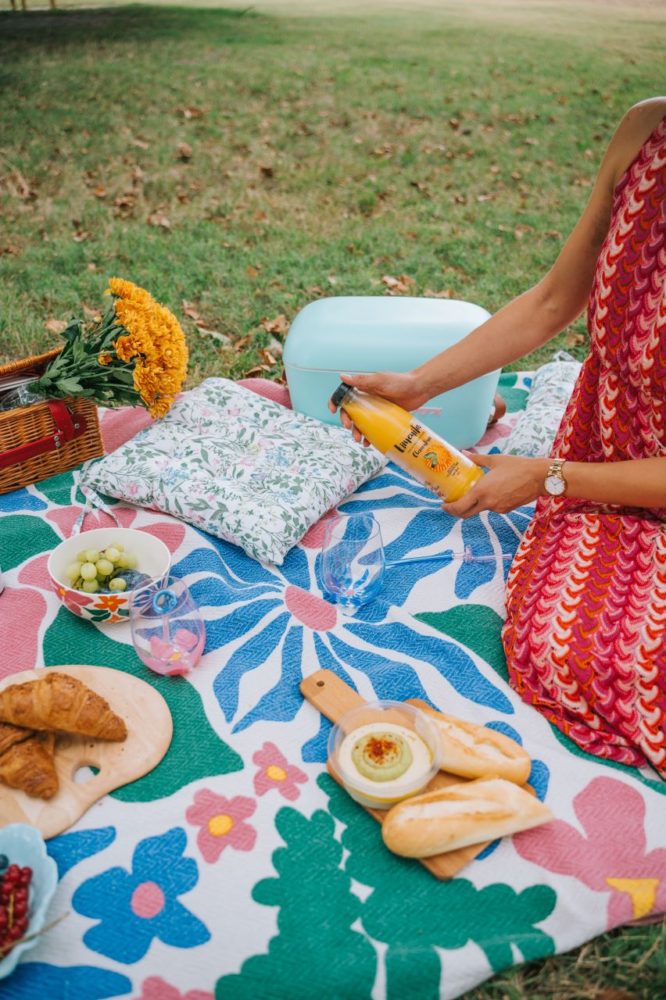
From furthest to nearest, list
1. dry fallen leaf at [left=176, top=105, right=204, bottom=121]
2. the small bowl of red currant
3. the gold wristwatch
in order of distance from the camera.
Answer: dry fallen leaf at [left=176, top=105, right=204, bottom=121]
the gold wristwatch
the small bowl of red currant

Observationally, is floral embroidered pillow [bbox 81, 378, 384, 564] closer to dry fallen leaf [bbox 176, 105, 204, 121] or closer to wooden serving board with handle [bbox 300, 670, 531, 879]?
wooden serving board with handle [bbox 300, 670, 531, 879]

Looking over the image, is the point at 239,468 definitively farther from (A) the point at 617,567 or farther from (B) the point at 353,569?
(A) the point at 617,567

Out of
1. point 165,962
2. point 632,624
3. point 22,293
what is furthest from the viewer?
point 22,293

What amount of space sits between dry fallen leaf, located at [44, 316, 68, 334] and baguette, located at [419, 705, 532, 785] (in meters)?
2.81

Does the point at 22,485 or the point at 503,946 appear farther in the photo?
the point at 22,485

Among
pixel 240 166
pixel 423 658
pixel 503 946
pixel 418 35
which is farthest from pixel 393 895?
pixel 418 35

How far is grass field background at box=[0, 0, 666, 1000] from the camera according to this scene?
409 centimetres

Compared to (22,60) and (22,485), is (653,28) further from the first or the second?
(22,485)

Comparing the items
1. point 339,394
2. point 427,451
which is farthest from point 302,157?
point 427,451

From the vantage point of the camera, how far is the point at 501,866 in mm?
1566

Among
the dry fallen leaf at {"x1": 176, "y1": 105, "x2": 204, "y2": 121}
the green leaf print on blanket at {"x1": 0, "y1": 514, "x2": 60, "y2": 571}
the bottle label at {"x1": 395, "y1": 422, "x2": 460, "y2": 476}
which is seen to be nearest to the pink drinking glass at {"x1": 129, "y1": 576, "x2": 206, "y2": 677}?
the green leaf print on blanket at {"x1": 0, "y1": 514, "x2": 60, "y2": 571}

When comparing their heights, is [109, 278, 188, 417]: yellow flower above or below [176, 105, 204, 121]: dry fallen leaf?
below

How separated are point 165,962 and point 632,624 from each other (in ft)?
3.95

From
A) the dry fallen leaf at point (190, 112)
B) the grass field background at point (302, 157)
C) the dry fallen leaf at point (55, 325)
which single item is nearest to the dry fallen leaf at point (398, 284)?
the grass field background at point (302, 157)
